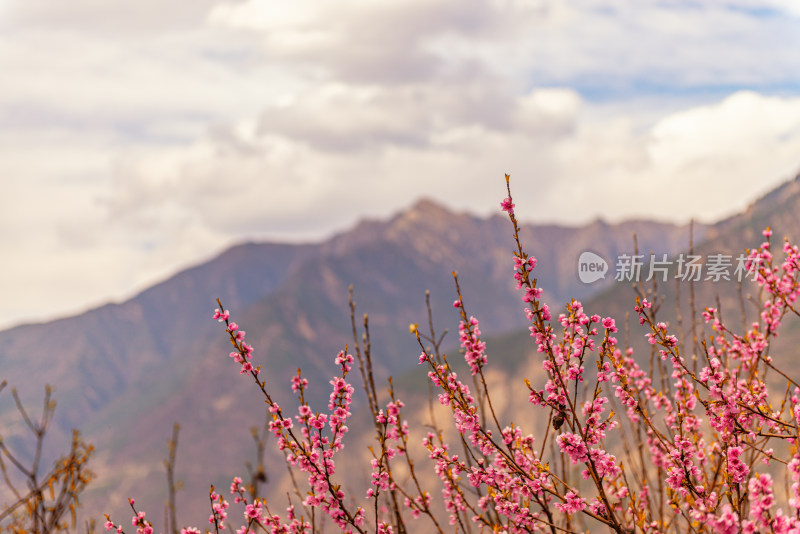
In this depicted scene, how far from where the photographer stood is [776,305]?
893 centimetres

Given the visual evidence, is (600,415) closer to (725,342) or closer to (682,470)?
(682,470)

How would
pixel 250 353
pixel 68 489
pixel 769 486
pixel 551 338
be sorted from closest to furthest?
pixel 769 486
pixel 551 338
pixel 250 353
pixel 68 489

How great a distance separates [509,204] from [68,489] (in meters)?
7.01

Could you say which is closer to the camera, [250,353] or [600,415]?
[600,415]

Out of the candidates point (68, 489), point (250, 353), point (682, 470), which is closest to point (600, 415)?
point (682, 470)

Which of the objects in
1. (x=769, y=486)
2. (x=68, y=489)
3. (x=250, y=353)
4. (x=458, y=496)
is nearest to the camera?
(x=769, y=486)

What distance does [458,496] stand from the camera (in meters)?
7.96

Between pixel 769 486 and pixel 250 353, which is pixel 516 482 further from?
pixel 250 353

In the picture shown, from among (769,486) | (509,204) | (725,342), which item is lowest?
(769,486)

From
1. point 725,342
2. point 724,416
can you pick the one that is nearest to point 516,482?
point 724,416

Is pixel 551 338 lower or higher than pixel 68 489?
higher

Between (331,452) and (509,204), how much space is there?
3.36m

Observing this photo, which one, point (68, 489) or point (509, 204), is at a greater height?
point (509, 204)

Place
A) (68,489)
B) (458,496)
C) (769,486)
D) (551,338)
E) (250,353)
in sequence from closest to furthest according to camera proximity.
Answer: (769,486)
(551,338)
(250,353)
(458,496)
(68,489)
